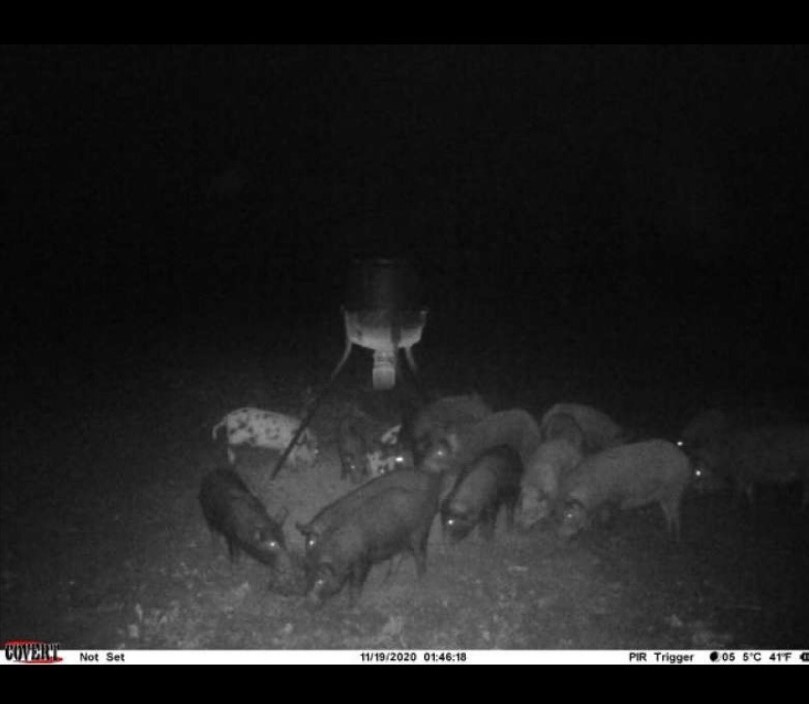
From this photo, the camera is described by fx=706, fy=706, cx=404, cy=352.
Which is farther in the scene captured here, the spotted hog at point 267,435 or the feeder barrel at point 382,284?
the spotted hog at point 267,435

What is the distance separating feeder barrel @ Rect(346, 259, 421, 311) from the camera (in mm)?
7496

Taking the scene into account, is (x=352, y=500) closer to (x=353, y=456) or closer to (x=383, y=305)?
(x=353, y=456)

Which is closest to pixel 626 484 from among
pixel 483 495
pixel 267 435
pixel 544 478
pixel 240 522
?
pixel 544 478

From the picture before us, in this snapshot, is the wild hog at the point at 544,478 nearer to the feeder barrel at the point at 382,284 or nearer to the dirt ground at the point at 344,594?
the dirt ground at the point at 344,594

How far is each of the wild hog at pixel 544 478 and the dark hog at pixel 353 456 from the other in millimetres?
1898

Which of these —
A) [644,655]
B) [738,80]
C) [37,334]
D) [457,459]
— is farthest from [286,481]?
[738,80]

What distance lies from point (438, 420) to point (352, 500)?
7.55 ft

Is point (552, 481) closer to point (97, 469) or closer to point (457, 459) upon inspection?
point (457, 459)

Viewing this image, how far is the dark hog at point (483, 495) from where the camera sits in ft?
22.7

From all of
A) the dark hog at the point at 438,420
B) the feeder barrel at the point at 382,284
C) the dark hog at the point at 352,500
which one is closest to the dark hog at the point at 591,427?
the dark hog at the point at 438,420

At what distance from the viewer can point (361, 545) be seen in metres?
6.24

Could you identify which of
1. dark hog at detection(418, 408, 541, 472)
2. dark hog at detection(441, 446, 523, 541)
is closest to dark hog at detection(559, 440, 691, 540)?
dark hog at detection(441, 446, 523, 541)

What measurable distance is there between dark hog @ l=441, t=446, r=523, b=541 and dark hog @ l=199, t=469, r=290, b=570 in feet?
5.42

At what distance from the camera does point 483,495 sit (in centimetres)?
701
